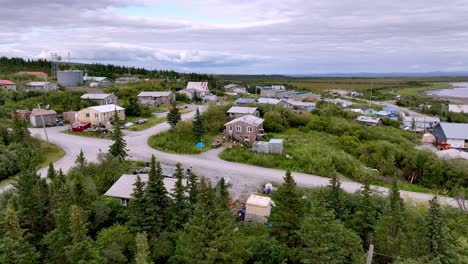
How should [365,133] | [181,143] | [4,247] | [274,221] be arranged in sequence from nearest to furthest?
[4,247] < [274,221] < [181,143] < [365,133]

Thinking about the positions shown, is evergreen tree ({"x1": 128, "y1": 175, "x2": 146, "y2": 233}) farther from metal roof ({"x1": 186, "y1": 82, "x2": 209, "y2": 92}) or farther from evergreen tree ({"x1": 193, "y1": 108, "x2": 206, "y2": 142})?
metal roof ({"x1": 186, "y1": 82, "x2": 209, "y2": 92})

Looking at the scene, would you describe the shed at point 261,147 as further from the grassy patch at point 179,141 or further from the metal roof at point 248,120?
the grassy patch at point 179,141

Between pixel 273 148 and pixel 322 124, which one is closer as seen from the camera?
pixel 273 148

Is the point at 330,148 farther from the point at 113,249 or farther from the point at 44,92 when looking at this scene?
the point at 44,92

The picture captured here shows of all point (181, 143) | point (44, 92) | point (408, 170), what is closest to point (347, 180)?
point (408, 170)

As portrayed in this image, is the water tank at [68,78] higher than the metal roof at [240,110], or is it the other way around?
the water tank at [68,78]

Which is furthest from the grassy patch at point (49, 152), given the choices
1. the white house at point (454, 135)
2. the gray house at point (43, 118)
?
the white house at point (454, 135)
